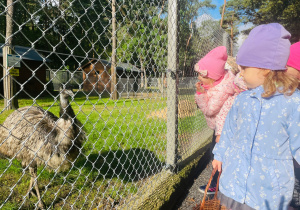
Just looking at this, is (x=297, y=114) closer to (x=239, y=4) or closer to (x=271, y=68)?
(x=271, y=68)

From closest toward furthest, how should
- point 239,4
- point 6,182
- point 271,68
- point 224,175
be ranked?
→ 1. point 271,68
2. point 224,175
3. point 6,182
4. point 239,4

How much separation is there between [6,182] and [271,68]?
3384 millimetres

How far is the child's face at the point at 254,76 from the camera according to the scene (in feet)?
6.19

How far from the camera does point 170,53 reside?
2.79 meters

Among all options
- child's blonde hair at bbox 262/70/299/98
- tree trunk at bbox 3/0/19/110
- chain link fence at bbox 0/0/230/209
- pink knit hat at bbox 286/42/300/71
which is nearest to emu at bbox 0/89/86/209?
chain link fence at bbox 0/0/230/209

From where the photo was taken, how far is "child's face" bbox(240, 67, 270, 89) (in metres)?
1.89

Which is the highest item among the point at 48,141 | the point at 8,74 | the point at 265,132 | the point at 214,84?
the point at 8,74

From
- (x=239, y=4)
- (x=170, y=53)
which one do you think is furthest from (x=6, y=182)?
(x=239, y=4)

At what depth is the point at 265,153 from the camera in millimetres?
1783

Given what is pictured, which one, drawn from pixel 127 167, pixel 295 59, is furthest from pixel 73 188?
pixel 295 59

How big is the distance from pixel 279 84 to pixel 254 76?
20 centimetres

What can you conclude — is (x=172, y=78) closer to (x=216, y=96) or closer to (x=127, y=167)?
(x=216, y=96)

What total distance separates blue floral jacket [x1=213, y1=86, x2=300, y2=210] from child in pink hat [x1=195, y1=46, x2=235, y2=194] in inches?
31.1

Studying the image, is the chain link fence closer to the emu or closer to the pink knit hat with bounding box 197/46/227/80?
the emu
